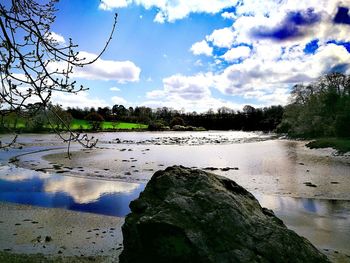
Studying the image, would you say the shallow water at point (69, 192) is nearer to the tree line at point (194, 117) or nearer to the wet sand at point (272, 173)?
the wet sand at point (272, 173)

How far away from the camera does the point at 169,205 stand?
7453 millimetres

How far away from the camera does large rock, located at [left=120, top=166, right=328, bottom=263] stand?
6664 mm

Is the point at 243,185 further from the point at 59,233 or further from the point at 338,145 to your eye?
the point at 338,145

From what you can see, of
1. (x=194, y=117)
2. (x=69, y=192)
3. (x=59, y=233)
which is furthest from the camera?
(x=194, y=117)

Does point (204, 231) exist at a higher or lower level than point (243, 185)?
higher

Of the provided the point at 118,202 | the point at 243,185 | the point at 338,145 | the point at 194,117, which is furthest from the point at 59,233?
the point at 194,117

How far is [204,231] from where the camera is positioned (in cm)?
690

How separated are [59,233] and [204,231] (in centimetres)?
634

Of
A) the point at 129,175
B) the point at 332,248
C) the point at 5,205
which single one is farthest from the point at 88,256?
the point at 129,175

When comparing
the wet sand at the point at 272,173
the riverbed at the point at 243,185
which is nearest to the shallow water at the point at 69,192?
the riverbed at the point at 243,185

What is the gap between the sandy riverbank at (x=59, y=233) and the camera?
961cm

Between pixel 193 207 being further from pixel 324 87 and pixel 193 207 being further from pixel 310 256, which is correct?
pixel 324 87

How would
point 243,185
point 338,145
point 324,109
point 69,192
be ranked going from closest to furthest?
1. point 69,192
2. point 243,185
3. point 338,145
4. point 324,109

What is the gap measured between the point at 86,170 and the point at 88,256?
19.2 meters
